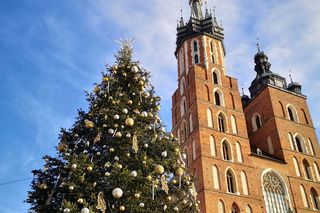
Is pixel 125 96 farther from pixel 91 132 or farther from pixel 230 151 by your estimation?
pixel 230 151

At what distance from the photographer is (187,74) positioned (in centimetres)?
2519

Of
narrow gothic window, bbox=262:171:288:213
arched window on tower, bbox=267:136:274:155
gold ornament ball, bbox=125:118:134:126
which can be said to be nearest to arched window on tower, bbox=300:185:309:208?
narrow gothic window, bbox=262:171:288:213

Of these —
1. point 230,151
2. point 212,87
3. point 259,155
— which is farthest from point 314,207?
point 212,87

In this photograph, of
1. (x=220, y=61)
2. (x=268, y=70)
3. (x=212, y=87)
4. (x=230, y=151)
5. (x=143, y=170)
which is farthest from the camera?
(x=268, y=70)

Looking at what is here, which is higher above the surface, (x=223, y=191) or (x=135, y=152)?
(x=223, y=191)

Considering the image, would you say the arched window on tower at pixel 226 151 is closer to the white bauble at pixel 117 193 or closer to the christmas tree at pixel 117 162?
the christmas tree at pixel 117 162

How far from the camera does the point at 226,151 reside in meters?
21.5

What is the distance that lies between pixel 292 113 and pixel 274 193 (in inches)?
310

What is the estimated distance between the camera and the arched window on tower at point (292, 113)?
26.3 m

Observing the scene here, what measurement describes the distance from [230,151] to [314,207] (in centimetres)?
636

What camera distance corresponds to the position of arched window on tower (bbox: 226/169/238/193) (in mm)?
19734

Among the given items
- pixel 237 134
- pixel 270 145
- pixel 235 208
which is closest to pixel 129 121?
pixel 235 208

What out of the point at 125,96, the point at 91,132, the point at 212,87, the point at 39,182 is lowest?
the point at 39,182

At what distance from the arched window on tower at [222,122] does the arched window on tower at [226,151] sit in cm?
98
